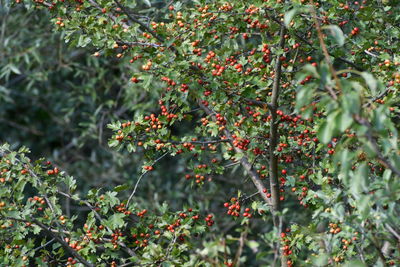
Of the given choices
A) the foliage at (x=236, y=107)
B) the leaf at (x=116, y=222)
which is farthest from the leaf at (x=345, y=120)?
the leaf at (x=116, y=222)

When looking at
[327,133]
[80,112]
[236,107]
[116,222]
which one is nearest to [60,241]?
[116,222]

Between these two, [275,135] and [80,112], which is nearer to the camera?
[275,135]

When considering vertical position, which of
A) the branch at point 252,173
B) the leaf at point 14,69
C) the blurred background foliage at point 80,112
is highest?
the branch at point 252,173

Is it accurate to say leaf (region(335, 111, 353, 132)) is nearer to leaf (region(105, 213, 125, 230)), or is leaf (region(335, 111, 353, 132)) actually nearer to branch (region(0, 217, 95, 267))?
branch (region(0, 217, 95, 267))

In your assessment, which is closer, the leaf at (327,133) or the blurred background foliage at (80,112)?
the leaf at (327,133)

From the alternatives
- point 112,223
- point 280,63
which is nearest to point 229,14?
point 280,63

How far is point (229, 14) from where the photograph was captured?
3023mm

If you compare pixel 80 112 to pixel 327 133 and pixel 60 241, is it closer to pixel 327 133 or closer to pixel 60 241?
pixel 60 241

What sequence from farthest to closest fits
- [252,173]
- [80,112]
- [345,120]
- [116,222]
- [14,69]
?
1. [80,112]
2. [14,69]
3. [252,173]
4. [116,222]
5. [345,120]

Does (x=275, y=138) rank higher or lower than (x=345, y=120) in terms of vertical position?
lower

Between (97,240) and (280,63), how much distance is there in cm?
114

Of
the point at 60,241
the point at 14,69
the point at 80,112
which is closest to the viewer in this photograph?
the point at 60,241

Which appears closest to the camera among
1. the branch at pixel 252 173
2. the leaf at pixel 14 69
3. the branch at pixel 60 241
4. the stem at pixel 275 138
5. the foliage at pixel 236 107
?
the branch at pixel 60 241

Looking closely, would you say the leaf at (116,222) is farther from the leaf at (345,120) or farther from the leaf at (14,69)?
the leaf at (14,69)
